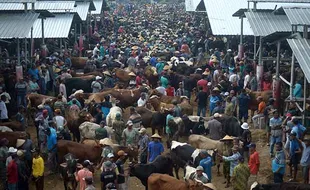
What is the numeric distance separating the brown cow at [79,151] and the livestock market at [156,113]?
3 cm

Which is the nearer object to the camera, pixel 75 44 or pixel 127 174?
pixel 127 174

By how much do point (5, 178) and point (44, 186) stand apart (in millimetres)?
1503

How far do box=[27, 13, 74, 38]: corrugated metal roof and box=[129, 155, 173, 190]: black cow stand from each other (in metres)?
15.6

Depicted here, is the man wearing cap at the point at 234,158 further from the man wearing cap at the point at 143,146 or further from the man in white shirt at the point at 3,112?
the man in white shirt at the point at 3,112

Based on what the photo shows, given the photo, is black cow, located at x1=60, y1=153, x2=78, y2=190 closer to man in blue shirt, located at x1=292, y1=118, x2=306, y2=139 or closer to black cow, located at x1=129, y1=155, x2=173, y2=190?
black cow, located at x1=129, y1=155, x2=173, y2=190

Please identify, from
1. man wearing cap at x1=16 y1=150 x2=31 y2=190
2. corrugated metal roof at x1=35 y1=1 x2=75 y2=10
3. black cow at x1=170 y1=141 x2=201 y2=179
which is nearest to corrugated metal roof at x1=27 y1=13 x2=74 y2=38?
corrugated metal roof at x1=35 y1=1 x2=75 y2=10

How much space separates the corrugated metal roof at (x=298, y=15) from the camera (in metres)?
18.3

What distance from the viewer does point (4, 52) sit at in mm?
27859

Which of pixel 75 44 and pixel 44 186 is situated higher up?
pixel 75 44

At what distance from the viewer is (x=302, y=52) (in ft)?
53.6

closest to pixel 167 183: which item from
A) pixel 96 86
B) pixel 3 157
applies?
pixel 3 157

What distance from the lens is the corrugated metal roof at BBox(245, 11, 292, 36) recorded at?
22.9m

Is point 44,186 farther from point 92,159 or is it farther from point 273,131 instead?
point 273,131

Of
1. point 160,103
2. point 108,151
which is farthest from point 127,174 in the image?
point 160,103
